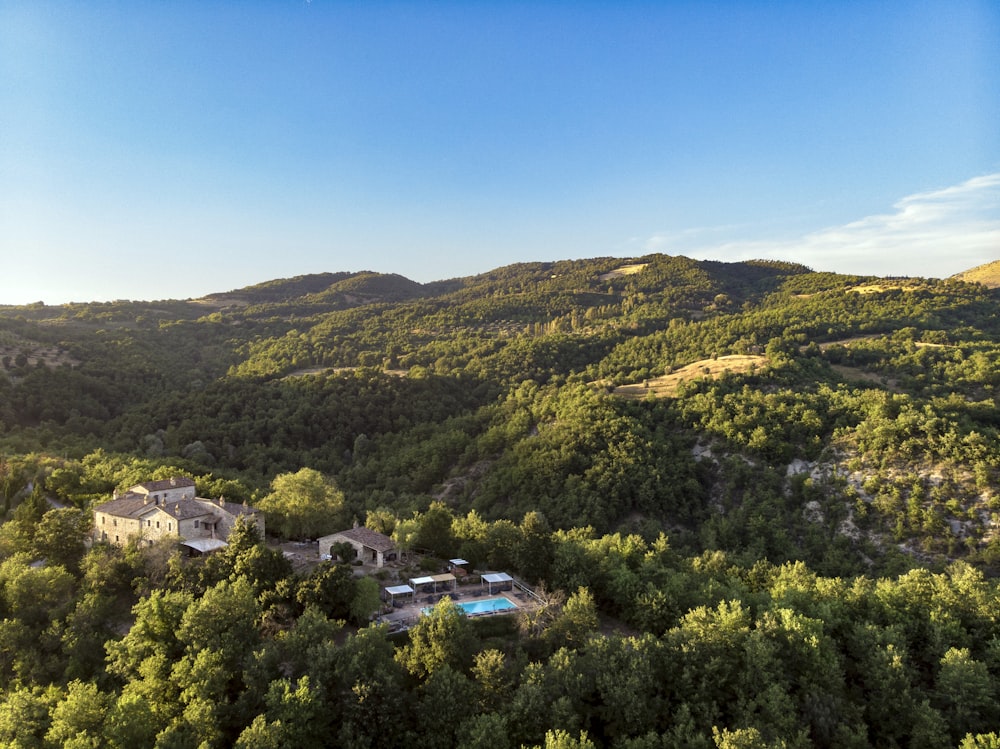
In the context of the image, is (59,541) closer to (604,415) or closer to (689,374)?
(604,415)

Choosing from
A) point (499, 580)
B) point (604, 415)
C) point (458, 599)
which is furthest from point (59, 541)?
point (604, 415)

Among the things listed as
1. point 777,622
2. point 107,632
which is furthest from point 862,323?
point 107,632

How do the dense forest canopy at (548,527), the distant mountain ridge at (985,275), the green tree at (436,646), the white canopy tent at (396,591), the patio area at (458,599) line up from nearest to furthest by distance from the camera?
the dense forest canopy at (548,527) < the green tree at (436,646) < the patio area at (458,599) < the white canopy tent at (396,591) < the distant mountain ridge at (985,275)

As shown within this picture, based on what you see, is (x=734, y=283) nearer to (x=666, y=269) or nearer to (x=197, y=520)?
(x=666, y=269)

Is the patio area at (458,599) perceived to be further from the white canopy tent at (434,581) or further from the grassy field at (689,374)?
the grassy field at (689,374)

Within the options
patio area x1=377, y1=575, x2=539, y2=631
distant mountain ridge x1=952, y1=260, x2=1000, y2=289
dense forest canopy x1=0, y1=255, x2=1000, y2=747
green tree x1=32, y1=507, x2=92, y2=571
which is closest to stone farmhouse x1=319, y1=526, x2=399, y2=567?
dense forest canopy x1=0, y1=255, x2=1000, y2=747

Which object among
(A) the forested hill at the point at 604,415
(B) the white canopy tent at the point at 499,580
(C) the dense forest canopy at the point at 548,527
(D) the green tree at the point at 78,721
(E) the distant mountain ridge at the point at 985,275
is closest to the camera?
(D) the green tree at the point at 78,721

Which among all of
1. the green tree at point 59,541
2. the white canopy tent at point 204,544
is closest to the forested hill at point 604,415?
the green tree at point 59,541
